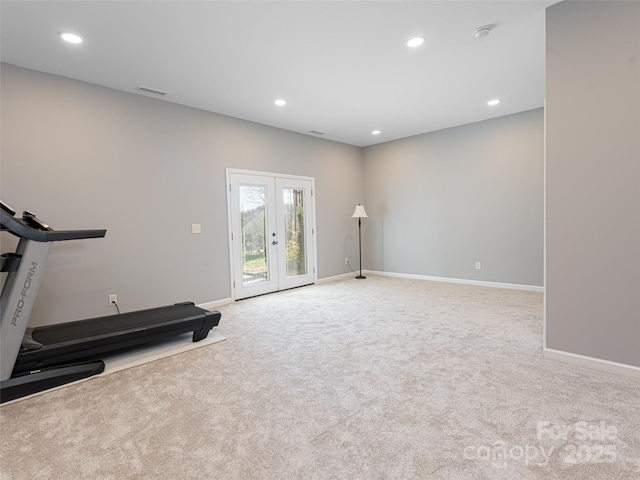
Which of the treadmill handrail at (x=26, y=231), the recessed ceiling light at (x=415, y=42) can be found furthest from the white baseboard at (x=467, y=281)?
the treadmill handrail at (x=26, y=231)

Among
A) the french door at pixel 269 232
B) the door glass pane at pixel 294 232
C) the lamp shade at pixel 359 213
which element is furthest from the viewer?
the lamp shade at pixel 359 213

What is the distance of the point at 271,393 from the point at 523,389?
1.69 m

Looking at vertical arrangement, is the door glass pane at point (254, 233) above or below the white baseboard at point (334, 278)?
above

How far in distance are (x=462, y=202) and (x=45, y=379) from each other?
5799mm

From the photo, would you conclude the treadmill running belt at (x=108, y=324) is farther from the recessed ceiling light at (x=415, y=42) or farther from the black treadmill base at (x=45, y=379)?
the recessed ceiling light at (x=415, y=42)

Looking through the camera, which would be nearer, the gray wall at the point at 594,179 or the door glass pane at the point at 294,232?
the gray wall at the point at 594,179

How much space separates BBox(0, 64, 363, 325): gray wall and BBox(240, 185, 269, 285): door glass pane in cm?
36

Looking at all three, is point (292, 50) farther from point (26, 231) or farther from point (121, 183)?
point (26, 231)

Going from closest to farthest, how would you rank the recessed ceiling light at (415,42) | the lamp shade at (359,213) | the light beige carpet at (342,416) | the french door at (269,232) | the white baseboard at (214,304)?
the light beige carpet at (342,416) < the recessed ceiling light at (415,42) < the white baseboard at (214,304) < the french door at (269,232) < the lamp shade at (359,213)

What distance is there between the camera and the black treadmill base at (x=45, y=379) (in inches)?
86.9

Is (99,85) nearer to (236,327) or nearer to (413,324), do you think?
(236,327)

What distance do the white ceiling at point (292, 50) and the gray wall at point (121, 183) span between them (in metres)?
0.29

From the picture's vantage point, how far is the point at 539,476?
1456mm

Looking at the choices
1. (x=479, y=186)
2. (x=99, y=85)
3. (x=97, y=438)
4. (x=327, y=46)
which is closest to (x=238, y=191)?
(x=99, y=85)
